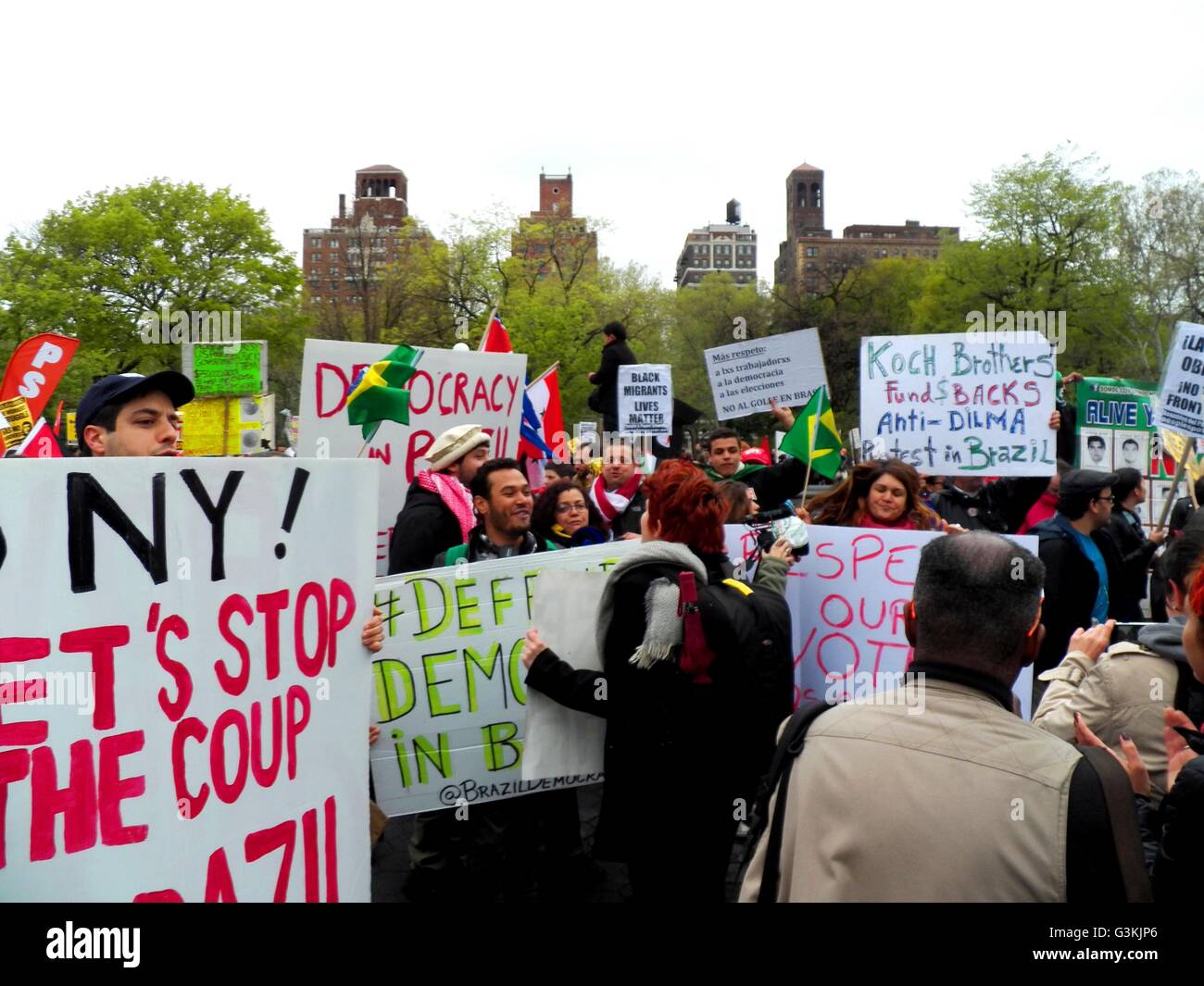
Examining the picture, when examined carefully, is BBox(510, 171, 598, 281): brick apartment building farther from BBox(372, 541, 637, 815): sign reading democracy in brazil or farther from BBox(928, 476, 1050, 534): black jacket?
BBox(372, 541, 637, 815): sign reading democracy in brazil

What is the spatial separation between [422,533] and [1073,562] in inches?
114

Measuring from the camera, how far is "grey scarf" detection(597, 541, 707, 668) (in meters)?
3.41

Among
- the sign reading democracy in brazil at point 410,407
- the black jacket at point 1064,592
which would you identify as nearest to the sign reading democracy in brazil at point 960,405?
the black jacket at point 1064,592

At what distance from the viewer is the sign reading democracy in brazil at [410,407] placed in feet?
19.3

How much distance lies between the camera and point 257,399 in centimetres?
1225

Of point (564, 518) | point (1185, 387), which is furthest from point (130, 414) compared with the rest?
point (1185, 387)

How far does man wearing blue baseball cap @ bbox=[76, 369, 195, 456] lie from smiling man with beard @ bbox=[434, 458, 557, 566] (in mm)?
1275

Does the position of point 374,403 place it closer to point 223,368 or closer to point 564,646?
point 564,646

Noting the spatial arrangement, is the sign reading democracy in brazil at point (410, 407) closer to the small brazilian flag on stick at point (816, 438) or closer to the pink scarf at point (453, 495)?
the pink scarf at point (453, 495)

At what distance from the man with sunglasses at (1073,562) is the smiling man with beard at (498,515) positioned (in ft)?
7.74

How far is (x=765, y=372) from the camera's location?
780 cm

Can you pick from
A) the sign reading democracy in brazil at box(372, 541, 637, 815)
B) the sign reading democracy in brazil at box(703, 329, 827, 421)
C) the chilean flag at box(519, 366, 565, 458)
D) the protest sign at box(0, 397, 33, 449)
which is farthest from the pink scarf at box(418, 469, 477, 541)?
the protest sign at box(0, 397, 33, 449)

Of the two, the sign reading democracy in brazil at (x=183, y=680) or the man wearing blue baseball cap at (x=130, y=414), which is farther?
the man wearing blue baseball cap at (x=130, y=414)
